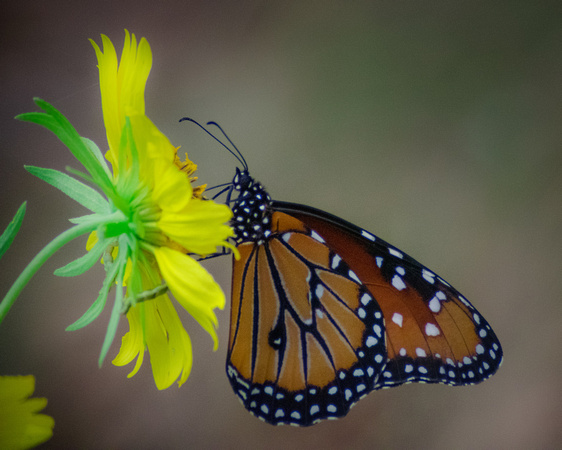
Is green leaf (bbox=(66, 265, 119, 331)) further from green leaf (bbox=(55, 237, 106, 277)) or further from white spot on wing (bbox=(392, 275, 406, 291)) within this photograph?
white spot on wing (bbox=(392, 275, 406, 291))

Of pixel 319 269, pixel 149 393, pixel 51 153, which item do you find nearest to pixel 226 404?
pixel 149 393

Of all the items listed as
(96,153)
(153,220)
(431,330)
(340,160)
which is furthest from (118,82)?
(340,160)

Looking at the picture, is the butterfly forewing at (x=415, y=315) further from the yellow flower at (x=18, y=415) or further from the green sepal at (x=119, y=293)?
the yellow flower at (x=18, y=415)

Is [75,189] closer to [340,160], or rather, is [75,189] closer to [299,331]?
[299,331]

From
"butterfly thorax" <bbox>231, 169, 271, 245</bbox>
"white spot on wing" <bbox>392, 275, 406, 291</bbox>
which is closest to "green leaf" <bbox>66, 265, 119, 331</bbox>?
"butterfly thorax" <bbox>231, 169, 271, 245</bbox>

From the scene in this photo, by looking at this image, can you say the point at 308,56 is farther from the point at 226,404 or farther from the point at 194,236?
the point at 194,236

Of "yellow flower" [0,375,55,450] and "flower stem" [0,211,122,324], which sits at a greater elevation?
"flower stem" [0,211,122,324]
